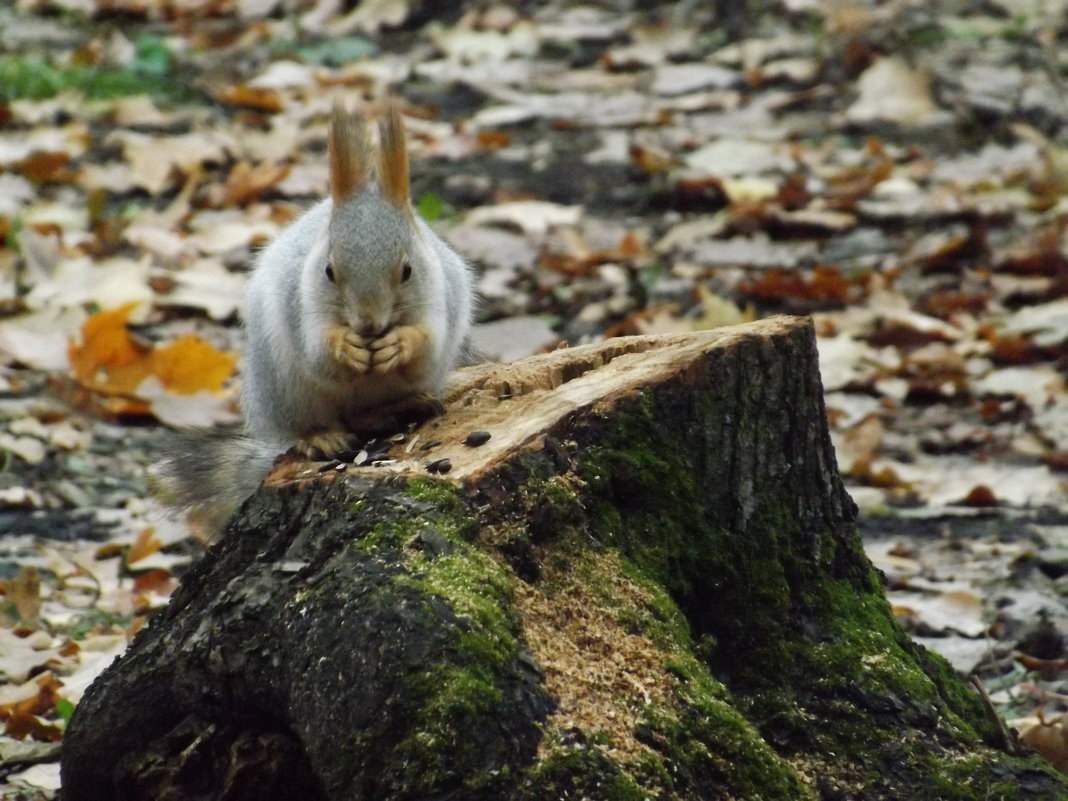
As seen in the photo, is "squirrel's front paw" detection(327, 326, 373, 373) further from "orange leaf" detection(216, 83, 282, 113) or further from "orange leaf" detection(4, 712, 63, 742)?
"orange leaf" detection(216, 83, 282, 113)

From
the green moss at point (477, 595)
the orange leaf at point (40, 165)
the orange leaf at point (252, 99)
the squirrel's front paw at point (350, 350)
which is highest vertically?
the squirrel's front paw at point (350, 350)

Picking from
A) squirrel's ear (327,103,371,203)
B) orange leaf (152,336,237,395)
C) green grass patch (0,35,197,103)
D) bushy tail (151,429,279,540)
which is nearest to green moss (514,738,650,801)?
bushy tail (151,429,279,540)

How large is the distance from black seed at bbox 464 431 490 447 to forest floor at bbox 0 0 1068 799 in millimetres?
914

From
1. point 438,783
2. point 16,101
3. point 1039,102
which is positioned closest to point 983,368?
point 1039,102

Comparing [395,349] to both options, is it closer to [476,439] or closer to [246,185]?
[476,439]

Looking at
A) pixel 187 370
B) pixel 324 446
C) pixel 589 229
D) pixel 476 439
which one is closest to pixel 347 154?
pixel 324 446

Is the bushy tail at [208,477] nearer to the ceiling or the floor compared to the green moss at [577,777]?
nearer to the floor

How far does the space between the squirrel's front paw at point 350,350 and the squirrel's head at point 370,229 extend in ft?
0.06

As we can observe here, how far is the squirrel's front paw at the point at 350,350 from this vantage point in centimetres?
233

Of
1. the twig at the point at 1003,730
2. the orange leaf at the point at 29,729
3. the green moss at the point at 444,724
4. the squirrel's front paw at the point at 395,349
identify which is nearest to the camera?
the green moss at the point at 444,724

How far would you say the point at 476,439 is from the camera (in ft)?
6.41

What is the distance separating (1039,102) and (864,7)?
105cm

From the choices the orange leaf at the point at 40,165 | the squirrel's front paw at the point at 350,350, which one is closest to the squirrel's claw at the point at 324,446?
the squirrel's front paw at the point at 350,350

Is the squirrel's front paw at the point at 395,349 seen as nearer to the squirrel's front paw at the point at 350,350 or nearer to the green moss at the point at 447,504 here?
the squirrel's front paw at the point at 350,350
